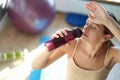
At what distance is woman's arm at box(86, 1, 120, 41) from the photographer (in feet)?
2.87

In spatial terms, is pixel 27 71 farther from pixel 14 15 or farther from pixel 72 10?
pixel 72 10

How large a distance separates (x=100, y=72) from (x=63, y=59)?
2.14 feet

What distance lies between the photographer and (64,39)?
0.94 meters

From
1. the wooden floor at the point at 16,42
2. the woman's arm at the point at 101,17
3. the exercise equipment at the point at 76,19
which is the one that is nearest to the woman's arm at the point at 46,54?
the woman's arm at the point at 101,17

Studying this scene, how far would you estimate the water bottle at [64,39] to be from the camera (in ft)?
3.08

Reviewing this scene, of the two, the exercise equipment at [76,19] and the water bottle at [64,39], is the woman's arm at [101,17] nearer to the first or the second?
the water bottle at [64,39]

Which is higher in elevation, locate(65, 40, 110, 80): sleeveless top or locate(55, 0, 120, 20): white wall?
locate(65, 40, 110, 80): sleeveless top

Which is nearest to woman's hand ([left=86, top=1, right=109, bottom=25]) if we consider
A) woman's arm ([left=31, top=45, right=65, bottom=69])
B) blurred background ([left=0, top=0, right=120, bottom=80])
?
woman's arm ([left=31, top=45, right=65, bottom=69])

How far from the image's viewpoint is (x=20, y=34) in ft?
6.47

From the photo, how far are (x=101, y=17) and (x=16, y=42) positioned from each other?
3.73 ft

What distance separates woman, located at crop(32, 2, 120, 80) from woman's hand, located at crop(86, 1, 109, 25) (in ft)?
0.15

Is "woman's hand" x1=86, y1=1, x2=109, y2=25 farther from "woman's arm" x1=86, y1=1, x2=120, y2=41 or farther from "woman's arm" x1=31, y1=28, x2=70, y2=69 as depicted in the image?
"woman's arm" x1=31, y1=28, x2=70, y2=69


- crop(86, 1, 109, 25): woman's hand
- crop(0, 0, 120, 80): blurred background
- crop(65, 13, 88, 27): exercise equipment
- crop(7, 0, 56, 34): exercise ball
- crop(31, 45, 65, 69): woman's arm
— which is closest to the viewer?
crop(86, 1, 109, 25): woman's hand

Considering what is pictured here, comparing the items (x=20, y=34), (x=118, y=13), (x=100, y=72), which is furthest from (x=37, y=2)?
(x=100, y=72)
